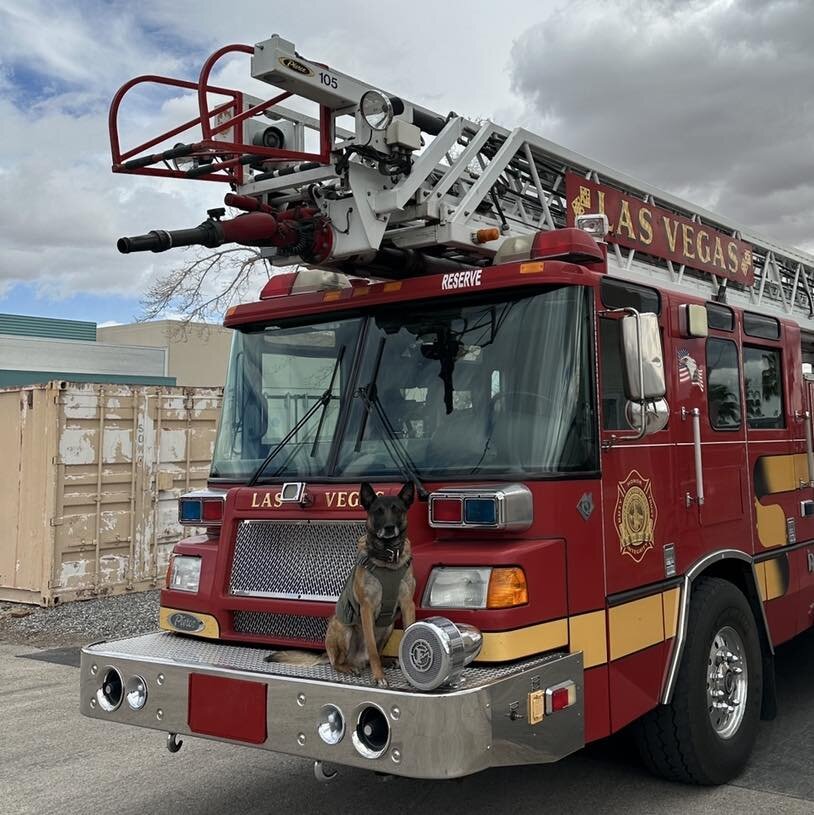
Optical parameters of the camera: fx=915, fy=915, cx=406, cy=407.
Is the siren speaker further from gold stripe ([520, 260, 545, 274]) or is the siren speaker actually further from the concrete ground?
gold stripe ([520, 260, 545, 274])

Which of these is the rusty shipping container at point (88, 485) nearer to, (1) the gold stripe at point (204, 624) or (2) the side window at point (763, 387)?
(1) the gold stripe at point (204, 624)

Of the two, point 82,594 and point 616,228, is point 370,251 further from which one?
point 82,594

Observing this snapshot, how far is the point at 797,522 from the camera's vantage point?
5562 mm

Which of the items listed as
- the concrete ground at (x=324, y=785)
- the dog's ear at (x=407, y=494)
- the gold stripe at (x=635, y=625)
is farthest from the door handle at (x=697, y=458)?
the dog's ear at (x=407, y=494)

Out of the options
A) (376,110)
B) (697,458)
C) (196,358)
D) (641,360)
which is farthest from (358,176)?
(196,358)

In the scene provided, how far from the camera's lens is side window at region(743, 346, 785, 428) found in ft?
17.2

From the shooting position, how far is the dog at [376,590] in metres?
3.49

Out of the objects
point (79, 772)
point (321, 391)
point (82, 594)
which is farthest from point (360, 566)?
point (82, 594)

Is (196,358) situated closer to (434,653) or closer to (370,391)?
(370,391)

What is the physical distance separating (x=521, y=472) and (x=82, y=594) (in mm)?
7691

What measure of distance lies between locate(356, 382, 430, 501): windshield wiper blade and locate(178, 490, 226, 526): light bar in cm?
83

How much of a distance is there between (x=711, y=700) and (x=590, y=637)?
1.17 metres

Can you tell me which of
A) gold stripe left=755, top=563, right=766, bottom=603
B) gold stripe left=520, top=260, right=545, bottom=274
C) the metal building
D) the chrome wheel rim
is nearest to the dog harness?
gold stripe left=520, top=260, right=545, bottom=274

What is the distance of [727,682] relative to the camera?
464 cm
